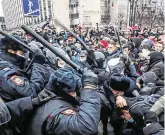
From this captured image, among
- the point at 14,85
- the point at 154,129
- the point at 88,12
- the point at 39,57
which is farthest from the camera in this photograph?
the point at 88,12

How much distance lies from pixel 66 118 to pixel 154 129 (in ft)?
2.43

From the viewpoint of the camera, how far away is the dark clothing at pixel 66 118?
6.06ft

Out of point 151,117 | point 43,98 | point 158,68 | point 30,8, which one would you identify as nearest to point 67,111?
point 43,98

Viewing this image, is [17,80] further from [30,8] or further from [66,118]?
[30,8]

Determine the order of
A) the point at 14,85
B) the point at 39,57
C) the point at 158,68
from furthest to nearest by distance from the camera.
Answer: the point at 158,68
the point at 39,57
the point at 14,85

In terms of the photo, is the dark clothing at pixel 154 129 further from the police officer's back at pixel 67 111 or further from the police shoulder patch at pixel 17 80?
the police shoulder patch at pixel 17 80

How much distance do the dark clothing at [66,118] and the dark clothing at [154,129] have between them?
438 millimetres

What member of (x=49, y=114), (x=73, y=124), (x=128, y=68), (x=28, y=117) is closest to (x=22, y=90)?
(x=28, y=117)

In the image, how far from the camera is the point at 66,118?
6.15 ft

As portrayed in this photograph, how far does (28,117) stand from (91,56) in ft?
3.72

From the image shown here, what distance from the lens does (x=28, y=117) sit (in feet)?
6.84

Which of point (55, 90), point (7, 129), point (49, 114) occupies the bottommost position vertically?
point (7, 129)

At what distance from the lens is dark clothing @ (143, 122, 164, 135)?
6.03 ft

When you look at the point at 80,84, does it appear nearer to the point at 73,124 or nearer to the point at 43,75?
the point at 73,124
